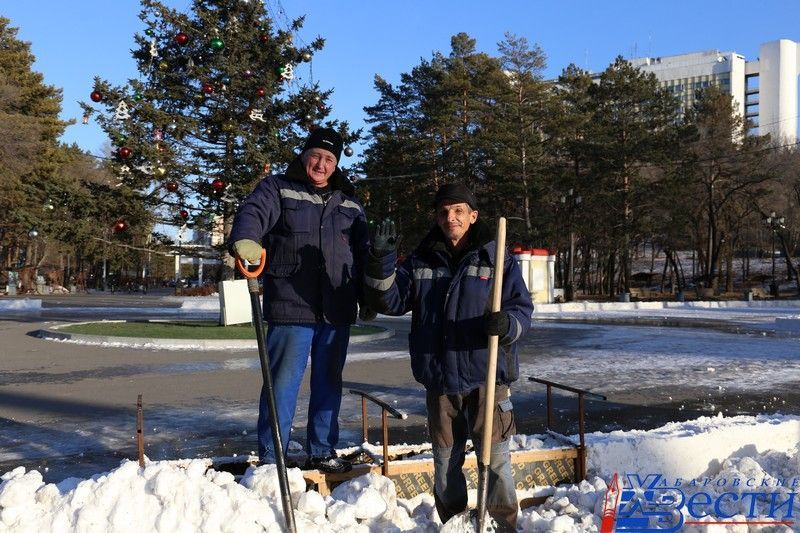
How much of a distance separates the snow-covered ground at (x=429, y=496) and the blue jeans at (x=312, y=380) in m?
0.36

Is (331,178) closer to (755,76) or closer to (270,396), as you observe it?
(270,396)

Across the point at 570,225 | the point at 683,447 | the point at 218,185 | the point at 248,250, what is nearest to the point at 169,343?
the point at 218,185

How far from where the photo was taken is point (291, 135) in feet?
56.5

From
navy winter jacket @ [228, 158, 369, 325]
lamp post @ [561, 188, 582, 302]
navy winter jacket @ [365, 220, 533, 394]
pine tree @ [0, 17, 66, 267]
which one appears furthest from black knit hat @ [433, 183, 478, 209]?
lamp post @ [561, 188, 582, 302]

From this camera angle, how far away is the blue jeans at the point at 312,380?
3.68 meters

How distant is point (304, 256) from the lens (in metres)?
3.71

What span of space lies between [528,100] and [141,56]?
28.4 m

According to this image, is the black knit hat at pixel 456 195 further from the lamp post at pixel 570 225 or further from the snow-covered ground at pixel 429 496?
the lamp post at pixel 570 225

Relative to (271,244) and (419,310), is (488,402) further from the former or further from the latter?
(271,244)

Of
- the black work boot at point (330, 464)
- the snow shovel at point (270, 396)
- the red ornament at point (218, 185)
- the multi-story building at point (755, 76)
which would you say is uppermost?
the multi-story building at point (755, 76)

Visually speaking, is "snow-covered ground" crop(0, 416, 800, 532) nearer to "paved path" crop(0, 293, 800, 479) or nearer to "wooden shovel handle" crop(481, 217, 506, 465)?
"wooden shovel handle" crop(481, 217, 506, 465)

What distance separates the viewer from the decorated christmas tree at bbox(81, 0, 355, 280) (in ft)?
52.2

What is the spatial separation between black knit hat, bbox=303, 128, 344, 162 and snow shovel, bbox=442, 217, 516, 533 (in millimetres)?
1210

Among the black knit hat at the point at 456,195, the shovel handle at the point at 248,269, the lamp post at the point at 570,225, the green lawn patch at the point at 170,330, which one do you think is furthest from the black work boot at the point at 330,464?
the lamp post at the point at 570,225
